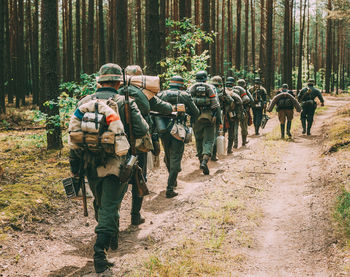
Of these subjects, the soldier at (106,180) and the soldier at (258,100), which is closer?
the soldier at (106,180)

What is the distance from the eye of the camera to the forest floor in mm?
4047

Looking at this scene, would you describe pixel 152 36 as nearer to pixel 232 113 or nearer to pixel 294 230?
pixel 232 113

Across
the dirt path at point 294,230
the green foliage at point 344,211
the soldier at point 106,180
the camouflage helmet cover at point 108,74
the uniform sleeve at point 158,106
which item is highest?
the camouflage helmet cover at point 108,74

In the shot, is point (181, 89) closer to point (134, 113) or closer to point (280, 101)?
point (134, 113)

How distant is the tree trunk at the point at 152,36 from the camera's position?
967cm

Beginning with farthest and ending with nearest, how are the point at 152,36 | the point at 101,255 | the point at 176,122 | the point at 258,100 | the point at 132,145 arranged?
1. the point at 258,100
2. the point at 152,36
3. the point at 176,122
4. the point at 132,145
5. the point at 101,255

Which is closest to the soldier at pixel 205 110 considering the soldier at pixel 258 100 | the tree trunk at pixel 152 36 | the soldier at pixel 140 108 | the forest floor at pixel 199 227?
the forest floor at pixel 199 227

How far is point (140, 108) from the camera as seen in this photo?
532 cm

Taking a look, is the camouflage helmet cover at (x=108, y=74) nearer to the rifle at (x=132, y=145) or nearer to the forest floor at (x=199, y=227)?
the rifle at (x=132, y=145)

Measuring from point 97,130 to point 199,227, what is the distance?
219 cm

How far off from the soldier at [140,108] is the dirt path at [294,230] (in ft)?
6.28

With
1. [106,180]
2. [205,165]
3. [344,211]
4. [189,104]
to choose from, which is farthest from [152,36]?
[344,211]

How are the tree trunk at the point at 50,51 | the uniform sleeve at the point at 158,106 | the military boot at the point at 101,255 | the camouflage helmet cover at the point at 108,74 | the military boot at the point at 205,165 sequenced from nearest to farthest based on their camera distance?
the military boot at the point at 101,255 → the camouflage helmet cover at the point at 108,74 → the uniform sleeve at the point at 158,106 → the military boot at the point at 205,165 → the tree trunk at the point at 50,51

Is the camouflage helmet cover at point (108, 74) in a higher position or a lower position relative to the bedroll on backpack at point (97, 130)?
higher
